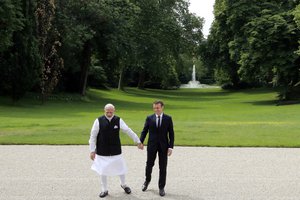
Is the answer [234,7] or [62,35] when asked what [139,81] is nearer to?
[234,7]

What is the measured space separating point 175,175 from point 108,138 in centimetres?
239

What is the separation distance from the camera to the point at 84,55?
44.2 m

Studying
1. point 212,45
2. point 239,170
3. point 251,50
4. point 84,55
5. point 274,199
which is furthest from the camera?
point 212,45

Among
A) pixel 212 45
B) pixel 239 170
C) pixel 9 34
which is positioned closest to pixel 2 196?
pixel 239 170

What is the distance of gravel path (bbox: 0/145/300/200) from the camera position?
832 cm

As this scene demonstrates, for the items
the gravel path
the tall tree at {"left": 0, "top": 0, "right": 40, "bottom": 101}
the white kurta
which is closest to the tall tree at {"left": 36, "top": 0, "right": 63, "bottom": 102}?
the tall tree at {"left": 0, "top": 0, "right": 40, "bottom": 101}

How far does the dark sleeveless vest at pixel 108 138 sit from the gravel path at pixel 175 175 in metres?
0.74

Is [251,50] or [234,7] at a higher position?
[234,7]

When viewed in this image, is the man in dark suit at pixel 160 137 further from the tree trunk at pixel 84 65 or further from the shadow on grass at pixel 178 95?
the shadow on grass at pixel 178 95

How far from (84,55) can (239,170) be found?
34.9m

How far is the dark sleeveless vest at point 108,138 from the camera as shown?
8312 millimetres

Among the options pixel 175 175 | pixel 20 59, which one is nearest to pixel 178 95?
pixel 20 59

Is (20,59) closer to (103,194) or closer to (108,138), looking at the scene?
(108,138)

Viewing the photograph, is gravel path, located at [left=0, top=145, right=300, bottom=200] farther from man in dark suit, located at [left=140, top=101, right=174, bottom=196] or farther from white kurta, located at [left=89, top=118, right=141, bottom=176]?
man in dark suit, located at [left=140, top=101, right=174, bottom=196]
